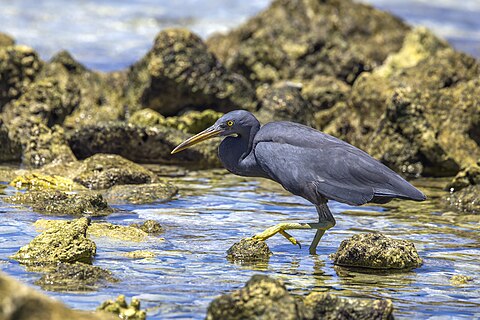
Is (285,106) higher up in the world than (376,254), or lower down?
higher up

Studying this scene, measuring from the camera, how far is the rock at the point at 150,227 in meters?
8.52

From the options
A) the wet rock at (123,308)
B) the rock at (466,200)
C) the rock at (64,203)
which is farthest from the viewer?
the rock at (466,200)

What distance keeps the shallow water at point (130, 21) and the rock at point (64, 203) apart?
12149mm

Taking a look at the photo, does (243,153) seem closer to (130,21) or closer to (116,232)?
(116,232)

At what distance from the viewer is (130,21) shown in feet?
94.5

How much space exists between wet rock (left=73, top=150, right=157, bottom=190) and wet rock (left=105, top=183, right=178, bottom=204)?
26cm

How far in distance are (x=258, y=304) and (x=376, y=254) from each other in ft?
8.01

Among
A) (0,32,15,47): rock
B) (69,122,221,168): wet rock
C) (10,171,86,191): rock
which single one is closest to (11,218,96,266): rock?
(10,171,86,191): rock

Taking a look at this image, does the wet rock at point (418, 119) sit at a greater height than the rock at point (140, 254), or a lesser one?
greater

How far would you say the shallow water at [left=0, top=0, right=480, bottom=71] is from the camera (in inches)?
957

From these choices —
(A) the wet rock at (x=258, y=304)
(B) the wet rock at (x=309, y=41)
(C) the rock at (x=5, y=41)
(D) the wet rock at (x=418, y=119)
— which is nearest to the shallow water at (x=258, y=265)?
(A) the wet rock at (x=258, y=304)

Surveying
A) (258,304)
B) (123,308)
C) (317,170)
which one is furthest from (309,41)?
(258,304)

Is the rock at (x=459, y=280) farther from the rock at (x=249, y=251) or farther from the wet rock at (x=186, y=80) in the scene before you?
the wet rock at (x=186, y=80)

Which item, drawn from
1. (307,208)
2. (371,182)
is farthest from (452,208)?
(371,182)
